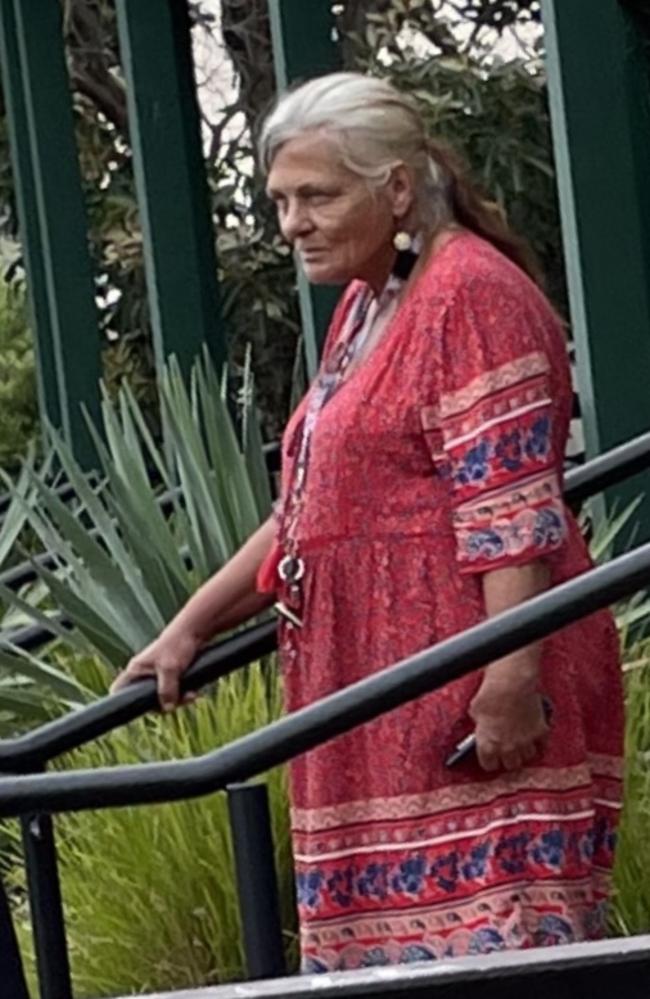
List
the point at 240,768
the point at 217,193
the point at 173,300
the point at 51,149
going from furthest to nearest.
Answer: the point at 217,193
the point at 51,149
the point at 173,300
the point at 240,768

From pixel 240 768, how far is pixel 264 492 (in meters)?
3.15

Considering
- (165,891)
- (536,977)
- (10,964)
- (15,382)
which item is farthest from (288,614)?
(15,382)

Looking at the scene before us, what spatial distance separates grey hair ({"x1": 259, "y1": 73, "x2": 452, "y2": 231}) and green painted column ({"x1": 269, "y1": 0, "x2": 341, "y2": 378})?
3475mm

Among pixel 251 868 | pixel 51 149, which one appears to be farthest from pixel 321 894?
pixel 51 149

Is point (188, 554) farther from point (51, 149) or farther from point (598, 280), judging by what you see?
point (51, 149)

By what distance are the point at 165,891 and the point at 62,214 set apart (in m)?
6.38

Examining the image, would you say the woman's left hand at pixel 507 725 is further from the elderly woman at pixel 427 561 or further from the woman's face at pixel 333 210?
the woman's face at pixel 333 210

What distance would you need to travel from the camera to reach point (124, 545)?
6.01 metres

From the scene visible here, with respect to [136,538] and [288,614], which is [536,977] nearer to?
[288,614]

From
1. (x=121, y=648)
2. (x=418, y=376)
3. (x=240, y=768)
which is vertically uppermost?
(x=418, y=376)

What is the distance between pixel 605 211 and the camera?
19.6ft

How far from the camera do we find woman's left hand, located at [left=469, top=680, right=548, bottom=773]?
3.50 metres

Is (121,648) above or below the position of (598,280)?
below

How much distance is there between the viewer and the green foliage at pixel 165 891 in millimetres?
4977
